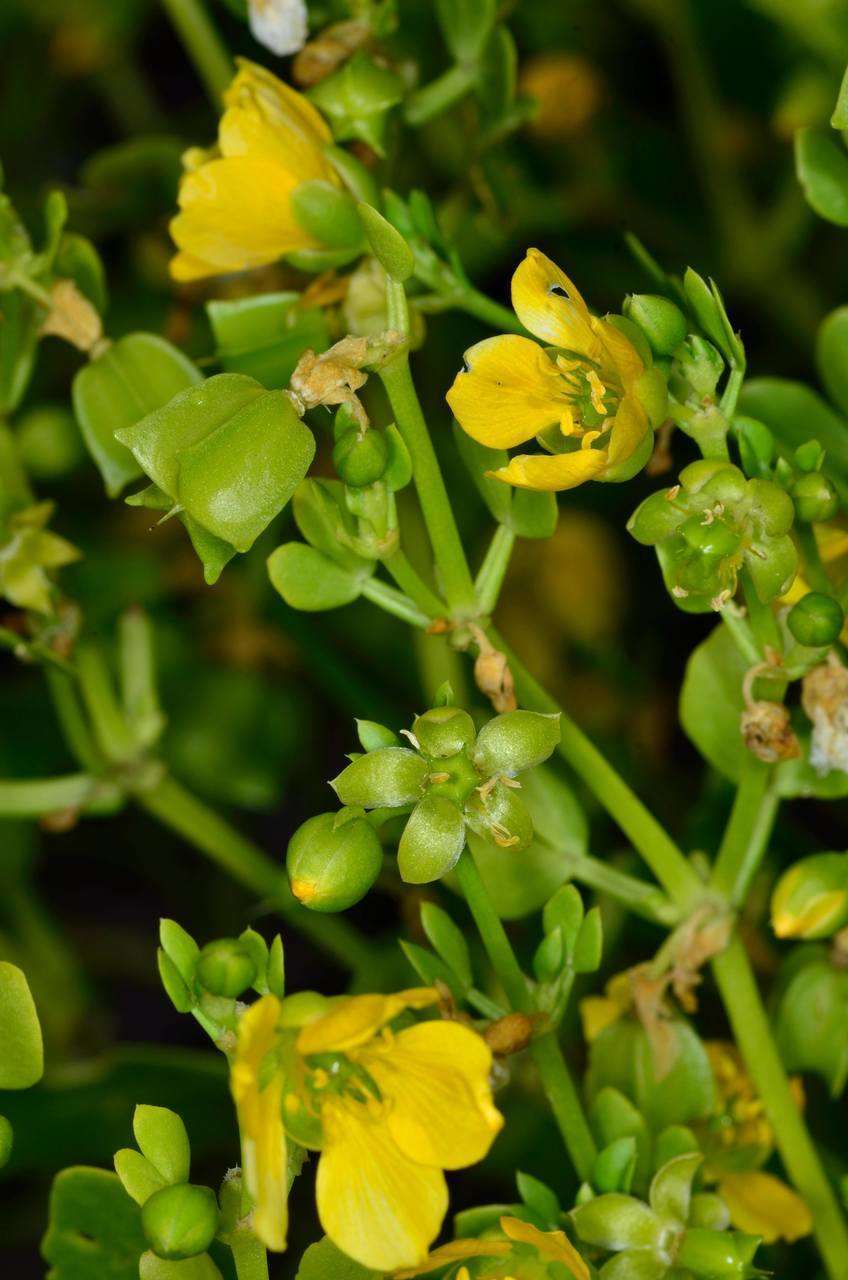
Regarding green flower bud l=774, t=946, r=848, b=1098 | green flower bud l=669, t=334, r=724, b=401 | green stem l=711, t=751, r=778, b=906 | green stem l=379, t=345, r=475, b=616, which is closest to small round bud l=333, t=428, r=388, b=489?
green stem l=379, t=345, r=475, b=616

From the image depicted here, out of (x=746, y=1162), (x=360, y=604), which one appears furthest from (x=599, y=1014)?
(x=360, y=604)

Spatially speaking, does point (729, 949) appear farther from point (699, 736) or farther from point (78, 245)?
point (78, 245)

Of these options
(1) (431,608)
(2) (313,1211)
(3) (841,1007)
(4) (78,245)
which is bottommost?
(2) (313,1211)

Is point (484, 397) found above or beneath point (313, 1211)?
above

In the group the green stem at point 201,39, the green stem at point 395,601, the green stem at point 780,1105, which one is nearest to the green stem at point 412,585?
the green stem at point 395,601

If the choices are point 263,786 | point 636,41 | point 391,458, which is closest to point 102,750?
point 263,786

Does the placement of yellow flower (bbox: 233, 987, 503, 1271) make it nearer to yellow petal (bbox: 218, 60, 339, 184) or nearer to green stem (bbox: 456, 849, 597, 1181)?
green stem (bbox: 456, 849, 597, 1181)

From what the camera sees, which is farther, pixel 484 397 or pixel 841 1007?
pixel 841 1007

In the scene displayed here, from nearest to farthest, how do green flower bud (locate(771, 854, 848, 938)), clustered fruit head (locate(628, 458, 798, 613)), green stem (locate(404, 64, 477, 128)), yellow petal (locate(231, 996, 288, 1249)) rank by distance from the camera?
yellow petal (locate(231, 996, 288, 1249)) → clustered fruit head (locate(628, 458, 798, 613)) → green flower bud (locate(771, 854, 848, 938)) → green stem (locate(404, 64, 477, 128))
